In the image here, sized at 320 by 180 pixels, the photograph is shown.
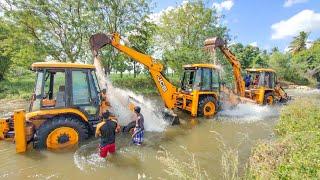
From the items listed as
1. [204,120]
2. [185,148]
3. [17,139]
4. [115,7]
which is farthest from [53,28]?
[185,148]

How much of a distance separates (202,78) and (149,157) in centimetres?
610

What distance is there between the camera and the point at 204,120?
1288 cm

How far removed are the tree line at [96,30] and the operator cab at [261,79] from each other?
2.19 metres

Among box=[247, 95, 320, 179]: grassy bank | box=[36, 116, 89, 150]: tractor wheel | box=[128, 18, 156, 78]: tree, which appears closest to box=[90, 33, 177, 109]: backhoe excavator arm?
box=[36, 116, 89, 150]: tractor wheel

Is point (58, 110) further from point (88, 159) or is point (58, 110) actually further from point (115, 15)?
point (115, 15)

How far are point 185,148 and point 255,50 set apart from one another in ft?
123

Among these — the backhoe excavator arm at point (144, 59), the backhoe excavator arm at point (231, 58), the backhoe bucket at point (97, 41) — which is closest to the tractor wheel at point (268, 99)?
the backhoe excavator arm at point (231, 58)

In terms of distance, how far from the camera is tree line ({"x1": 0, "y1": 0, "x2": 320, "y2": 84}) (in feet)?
68.2

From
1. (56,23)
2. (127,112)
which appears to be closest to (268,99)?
(127,112)

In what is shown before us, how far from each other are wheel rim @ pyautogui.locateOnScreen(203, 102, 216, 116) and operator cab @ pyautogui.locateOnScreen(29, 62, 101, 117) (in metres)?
5.60

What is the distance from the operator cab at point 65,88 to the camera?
8641 mm

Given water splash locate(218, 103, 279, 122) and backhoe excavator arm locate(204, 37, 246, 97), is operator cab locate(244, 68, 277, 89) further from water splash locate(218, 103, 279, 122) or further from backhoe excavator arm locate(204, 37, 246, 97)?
water splash locate(218, 103, 279, 122)

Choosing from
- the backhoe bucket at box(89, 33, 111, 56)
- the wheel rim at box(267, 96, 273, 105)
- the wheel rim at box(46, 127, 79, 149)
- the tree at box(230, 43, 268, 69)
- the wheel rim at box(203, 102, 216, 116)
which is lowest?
the wheel rim at box(46, 127, 79, 149)

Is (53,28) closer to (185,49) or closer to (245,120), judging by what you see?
(185,49)
